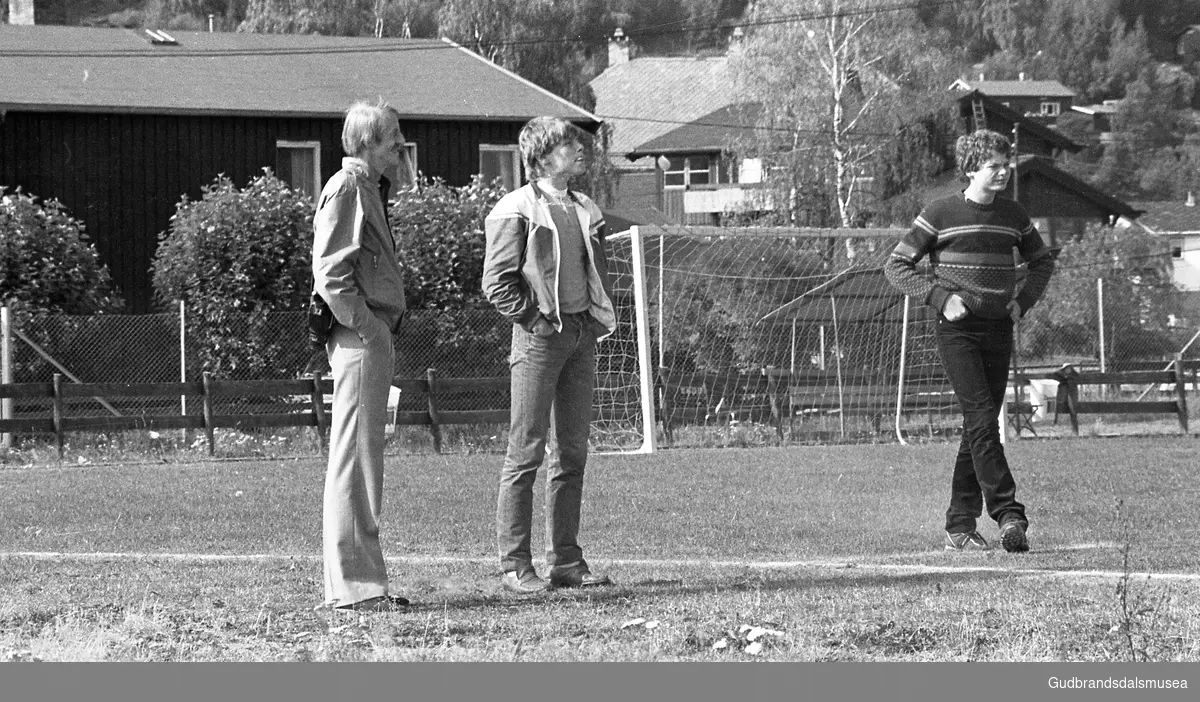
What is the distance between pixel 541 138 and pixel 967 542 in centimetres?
347

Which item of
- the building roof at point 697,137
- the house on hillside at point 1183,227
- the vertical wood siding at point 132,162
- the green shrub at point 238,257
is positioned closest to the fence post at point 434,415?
the green shrub at point 238,257

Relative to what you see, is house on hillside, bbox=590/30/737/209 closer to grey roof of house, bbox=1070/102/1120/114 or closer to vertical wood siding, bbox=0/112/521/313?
vertical wood siding, bbox=0/112/521/313

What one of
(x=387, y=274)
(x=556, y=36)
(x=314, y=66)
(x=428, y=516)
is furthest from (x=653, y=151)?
(x=387, y=274)

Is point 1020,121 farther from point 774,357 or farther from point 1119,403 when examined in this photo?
point 774,357

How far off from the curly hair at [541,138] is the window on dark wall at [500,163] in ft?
90.1

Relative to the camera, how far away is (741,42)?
190ft

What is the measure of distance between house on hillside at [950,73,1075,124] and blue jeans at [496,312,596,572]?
4249 inches

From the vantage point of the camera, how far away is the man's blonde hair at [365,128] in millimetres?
6543

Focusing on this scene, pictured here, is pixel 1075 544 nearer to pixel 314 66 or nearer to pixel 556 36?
pixel 314 66

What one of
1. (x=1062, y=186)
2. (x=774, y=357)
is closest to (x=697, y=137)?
(x=1062, y=186)

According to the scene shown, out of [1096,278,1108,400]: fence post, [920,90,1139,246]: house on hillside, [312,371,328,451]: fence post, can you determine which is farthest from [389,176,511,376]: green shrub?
[920,90,1139,246]: house on hillside

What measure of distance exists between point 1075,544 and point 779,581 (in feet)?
7.76

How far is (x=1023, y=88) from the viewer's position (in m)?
116

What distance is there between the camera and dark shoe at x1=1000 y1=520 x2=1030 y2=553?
334 inches
